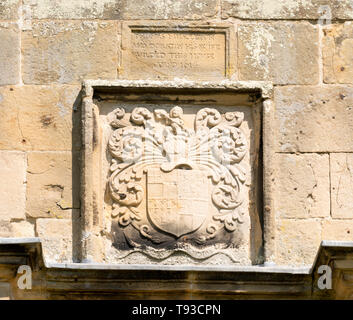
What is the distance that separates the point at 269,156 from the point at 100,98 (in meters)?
1.20

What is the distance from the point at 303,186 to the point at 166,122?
3.30ft

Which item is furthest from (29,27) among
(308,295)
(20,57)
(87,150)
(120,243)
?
(308,295)

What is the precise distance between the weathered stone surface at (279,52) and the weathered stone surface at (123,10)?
1.06 feet

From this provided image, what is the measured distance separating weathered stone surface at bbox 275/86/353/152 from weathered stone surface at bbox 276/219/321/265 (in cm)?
50

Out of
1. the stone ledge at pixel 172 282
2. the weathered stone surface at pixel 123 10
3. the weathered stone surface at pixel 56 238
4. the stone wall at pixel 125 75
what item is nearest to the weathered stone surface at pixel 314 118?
the stone wall at pixel 125 75

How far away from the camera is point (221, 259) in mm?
8328

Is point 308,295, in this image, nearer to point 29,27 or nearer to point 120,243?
point 120,243

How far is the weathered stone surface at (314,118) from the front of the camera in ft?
28.0

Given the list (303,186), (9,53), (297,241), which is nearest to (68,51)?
(9,53)

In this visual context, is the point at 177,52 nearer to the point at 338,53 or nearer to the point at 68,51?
the point at 68,51

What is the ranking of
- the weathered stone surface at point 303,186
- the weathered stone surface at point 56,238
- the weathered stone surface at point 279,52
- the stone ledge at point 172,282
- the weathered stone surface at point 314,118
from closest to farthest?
the stone ledge at point 172,282 < the weathered stone surface at point 56,238 < the weathered stone surface at point 303,186 < the weathered stone surface at point 314,118 < the weathered stone surface at point 279,52

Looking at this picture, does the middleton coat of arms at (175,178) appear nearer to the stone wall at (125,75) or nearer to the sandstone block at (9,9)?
the stone wall at (125,75)

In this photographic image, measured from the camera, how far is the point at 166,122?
28.0 feet

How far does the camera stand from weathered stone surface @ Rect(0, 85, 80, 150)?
27.9ft
